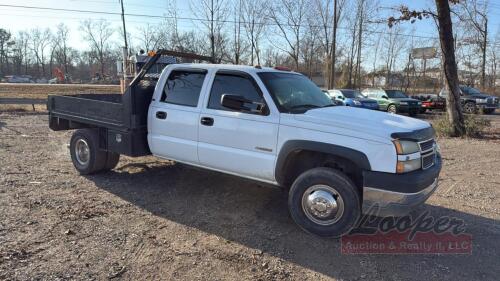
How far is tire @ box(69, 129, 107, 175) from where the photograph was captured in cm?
666

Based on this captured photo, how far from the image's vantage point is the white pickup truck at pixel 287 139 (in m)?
4.09

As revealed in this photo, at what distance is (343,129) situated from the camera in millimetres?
4219

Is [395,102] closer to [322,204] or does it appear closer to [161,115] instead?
[161,115]

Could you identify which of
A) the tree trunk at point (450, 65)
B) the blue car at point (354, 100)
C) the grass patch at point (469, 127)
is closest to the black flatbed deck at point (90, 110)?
the tree trunk at point (450, 65)

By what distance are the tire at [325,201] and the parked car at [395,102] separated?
66.7ft

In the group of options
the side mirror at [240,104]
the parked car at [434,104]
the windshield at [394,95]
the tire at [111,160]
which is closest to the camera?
the side mirror at [240,104]

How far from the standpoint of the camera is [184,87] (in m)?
5.59

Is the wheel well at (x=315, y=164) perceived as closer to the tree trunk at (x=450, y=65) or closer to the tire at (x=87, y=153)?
the tire at (x=87, y=153)

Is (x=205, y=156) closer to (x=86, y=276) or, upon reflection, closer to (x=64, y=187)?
(x=86, y=276)

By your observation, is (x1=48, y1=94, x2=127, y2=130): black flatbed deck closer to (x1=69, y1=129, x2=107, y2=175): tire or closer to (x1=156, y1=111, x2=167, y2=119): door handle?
(x1=69, y1=129, x2=107, y2=175): tire

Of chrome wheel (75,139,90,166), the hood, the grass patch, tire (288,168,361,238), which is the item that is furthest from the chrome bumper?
the grass patch

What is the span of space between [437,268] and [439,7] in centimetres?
1024

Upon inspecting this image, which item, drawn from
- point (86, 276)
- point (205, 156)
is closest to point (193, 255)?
point (86, 276)

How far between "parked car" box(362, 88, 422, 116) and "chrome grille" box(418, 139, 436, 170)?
64.3 feet
